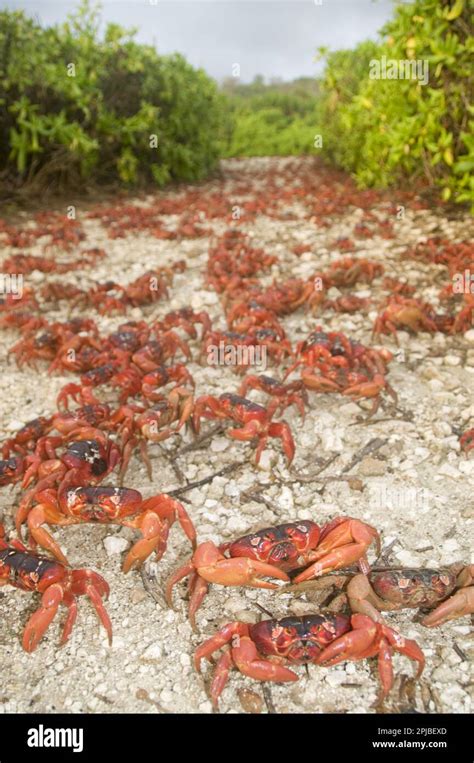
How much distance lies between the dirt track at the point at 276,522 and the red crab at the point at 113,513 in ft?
0.70

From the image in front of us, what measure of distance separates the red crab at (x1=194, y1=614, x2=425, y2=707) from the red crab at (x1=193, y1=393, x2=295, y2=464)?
1.59 metres

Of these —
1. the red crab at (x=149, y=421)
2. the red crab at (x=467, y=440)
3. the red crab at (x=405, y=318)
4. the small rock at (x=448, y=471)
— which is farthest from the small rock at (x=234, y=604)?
the red crab at (x=405, y=318)

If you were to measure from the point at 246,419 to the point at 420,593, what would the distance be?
1903 mm

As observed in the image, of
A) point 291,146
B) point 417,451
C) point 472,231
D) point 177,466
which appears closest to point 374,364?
point 417,451

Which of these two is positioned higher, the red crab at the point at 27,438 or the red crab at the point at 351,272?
the red crab at the point at 351,272

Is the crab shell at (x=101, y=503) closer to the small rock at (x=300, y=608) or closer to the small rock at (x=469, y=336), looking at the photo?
the small rock at (x=300, y=608)

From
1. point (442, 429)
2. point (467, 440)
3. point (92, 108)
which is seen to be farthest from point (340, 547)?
point (92, 108)

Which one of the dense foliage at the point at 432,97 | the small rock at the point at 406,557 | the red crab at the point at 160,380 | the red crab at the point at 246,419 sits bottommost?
the small rock at the point at 406,557

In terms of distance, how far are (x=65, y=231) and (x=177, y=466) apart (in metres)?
7.51

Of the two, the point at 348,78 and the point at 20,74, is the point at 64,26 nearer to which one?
the point at 20,74

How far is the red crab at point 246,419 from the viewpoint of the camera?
4098mm

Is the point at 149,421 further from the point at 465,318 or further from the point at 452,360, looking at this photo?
the point at 465,318

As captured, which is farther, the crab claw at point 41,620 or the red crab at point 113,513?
the red crab at point 113,513

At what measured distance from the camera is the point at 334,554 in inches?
115
